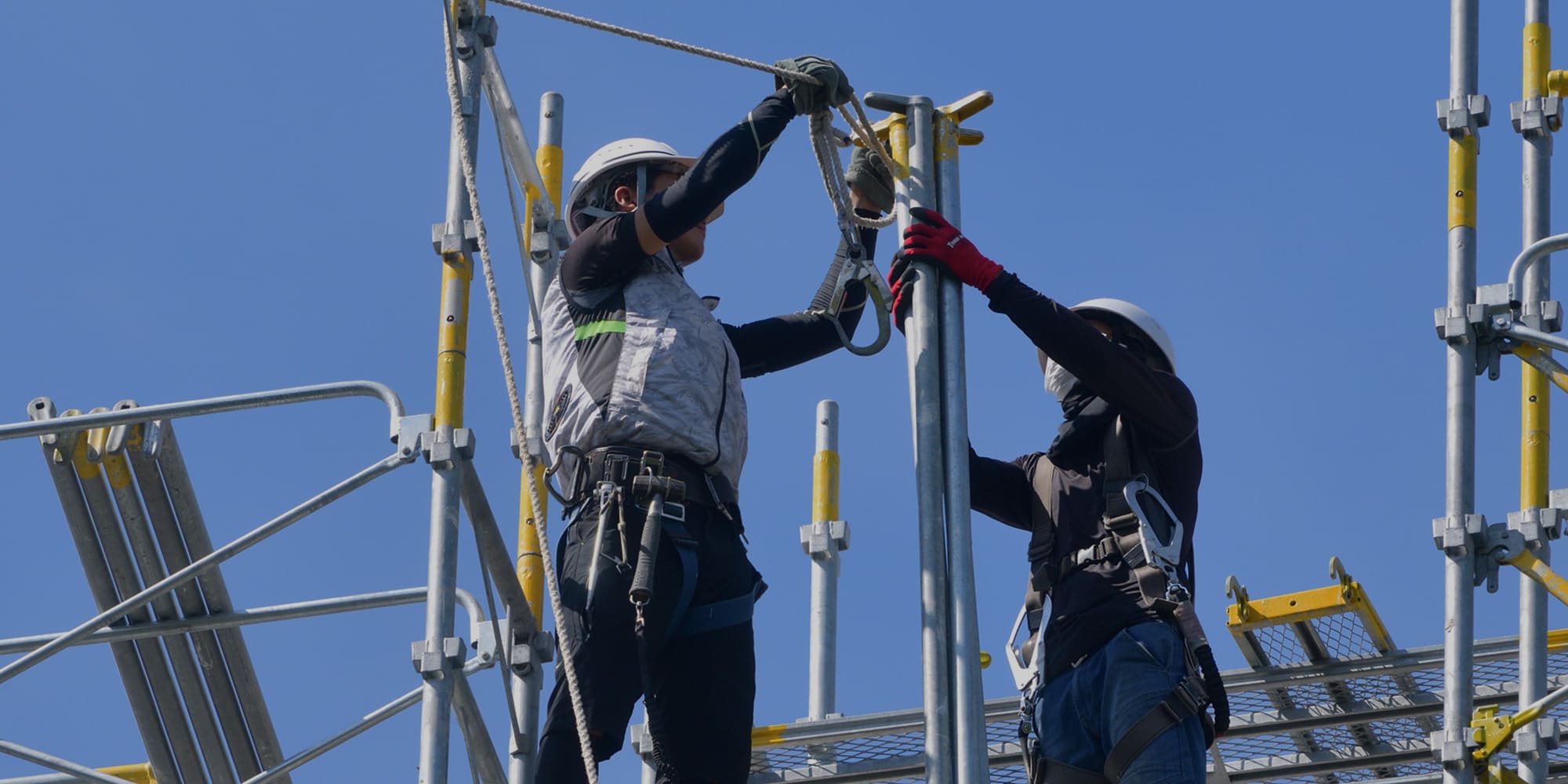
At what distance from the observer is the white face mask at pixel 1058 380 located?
8.24 metres

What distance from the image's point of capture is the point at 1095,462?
7.95 m

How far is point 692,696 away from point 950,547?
2.92ft

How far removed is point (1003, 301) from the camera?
771 centimetres

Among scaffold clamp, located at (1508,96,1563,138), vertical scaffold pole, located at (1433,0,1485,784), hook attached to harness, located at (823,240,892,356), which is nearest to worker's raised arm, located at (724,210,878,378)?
hook attached to harness, located at (823,240,892,356)

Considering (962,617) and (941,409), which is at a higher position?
(941,409)

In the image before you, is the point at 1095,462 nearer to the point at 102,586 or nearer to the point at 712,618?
the point at 712,618

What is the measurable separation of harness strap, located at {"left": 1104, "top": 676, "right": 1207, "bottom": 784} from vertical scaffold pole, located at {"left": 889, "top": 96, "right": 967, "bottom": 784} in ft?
2.45

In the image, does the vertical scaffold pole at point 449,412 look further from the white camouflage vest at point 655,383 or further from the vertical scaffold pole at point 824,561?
Answer: the vertical scaffold pole at point 824,561

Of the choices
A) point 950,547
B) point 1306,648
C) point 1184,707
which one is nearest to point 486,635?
point 950,547

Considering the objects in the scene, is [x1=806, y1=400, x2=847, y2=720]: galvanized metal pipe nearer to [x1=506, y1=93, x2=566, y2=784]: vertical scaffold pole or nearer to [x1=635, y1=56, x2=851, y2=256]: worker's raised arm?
[x1=506, y1=93, x2=566, y2=784]: vertical scaffold pole

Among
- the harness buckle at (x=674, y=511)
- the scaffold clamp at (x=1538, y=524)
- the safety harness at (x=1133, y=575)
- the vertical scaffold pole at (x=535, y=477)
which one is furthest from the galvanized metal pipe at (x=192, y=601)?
the scaffold clamp at (x=1538, y=524)

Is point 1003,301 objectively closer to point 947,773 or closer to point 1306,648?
point 947,773

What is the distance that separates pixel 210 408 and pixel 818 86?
249 centimetres

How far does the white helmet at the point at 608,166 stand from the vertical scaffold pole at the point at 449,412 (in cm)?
40
